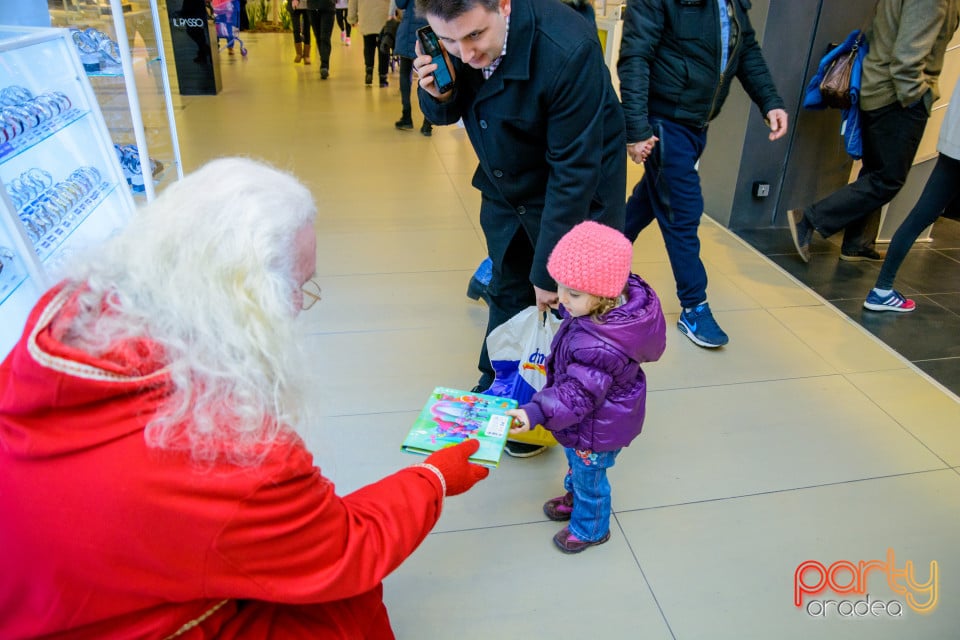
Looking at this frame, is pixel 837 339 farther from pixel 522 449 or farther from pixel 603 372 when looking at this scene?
pixel 603 372

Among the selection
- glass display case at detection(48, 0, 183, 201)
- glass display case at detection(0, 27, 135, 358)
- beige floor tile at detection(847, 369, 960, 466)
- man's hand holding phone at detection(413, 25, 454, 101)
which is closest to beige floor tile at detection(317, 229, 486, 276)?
glass display case at detection(48, 0, 183, 201)

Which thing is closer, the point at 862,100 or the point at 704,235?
the point at 862,100

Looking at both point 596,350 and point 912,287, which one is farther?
point 912,287

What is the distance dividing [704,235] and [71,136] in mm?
3566

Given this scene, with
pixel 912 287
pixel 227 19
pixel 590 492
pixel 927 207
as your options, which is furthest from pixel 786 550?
pixel 227 19

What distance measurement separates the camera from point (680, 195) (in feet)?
10.4

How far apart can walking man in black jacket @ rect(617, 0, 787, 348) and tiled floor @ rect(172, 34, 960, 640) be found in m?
0.39

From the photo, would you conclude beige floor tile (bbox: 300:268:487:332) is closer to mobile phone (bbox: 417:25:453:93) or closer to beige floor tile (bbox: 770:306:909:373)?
mobile phone (bbox: 417:25:453:93)

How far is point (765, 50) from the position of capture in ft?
13.4

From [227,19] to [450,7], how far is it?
11.4 metres

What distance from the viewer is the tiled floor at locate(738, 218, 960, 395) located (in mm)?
3248

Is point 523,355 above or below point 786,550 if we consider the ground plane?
above

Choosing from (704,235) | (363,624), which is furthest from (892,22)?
(363,624)

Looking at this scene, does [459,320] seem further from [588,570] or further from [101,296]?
[101,296]
